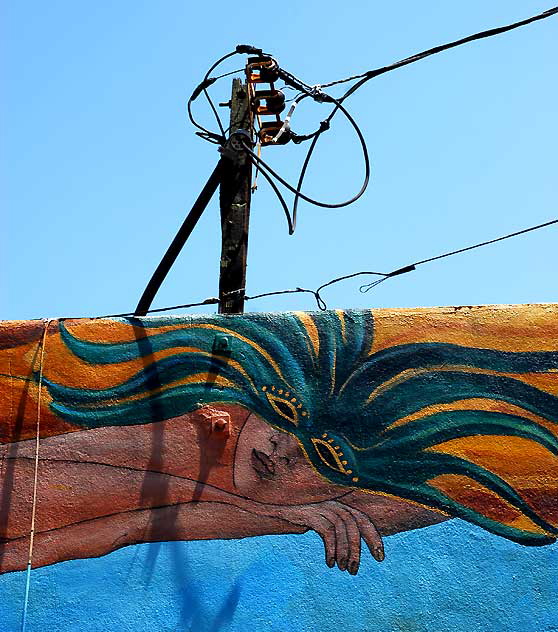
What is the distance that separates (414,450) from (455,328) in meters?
0.77

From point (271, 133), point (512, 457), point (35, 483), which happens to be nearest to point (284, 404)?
point (512, 457)

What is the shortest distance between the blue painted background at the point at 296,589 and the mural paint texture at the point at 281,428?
0.08 metres

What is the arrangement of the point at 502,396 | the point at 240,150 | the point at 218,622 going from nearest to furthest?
the point at 218,622 → the point at 502,396 → the point at 240,150

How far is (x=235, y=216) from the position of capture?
659 centimetres

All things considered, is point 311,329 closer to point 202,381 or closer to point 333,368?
point 333,368

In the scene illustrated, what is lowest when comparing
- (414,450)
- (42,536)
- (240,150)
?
(42,536)

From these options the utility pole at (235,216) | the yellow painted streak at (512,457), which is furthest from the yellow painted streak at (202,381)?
the yellow painted streak at (512,457)

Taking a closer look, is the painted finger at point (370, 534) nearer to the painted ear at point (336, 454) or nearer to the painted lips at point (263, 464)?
the painted ear at point (336, 454)

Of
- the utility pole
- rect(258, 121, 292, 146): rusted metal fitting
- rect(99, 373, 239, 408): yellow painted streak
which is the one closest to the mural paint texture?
rect(99, 373, 239, 408): yellow painted streak

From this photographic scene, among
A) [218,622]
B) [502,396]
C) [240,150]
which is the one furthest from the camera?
[240,150]

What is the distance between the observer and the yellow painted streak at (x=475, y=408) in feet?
18.3

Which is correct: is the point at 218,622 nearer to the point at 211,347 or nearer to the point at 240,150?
the point at 211,347

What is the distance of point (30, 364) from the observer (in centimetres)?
581

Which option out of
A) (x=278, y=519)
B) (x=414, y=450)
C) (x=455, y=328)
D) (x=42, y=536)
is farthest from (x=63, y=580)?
(x=455, y=328)
